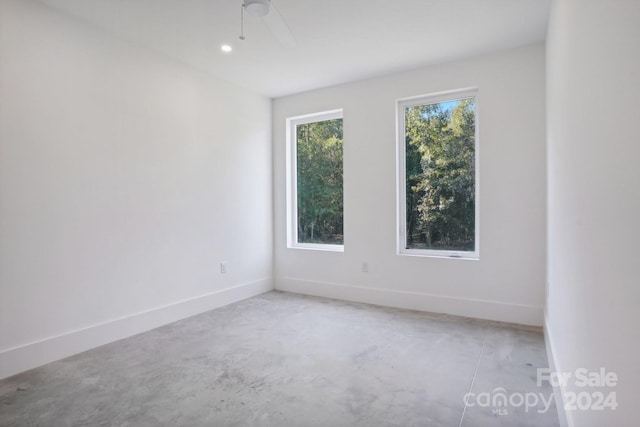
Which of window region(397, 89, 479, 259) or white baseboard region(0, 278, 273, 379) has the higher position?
window region(397, 89, 479, 259)

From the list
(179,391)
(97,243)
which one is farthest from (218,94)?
(179,391)

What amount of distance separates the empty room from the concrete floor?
20 millimetres

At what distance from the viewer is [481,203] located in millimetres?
3510

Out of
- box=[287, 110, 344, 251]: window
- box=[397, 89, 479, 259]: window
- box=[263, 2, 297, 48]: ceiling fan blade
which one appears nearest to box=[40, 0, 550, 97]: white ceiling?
box=[263, 2, 297, 48]: ceiling fan blade

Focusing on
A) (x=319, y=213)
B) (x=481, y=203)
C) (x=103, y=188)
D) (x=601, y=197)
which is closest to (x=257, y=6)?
(x=601, y=197)

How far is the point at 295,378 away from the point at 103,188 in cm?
219

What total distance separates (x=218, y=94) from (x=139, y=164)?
1.30 m

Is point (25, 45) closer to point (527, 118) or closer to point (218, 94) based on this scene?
point (218, 94)

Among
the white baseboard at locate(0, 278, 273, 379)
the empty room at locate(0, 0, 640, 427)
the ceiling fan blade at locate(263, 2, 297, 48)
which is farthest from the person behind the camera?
the white baseboard at locate(0, 278, 273, 379)

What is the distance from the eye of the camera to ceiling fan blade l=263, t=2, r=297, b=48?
7.04ft

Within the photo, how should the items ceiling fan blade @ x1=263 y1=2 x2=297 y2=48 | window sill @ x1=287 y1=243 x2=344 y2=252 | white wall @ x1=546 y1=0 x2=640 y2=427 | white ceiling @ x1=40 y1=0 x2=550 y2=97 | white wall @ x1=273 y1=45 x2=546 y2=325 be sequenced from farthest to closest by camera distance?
window sill @ x1=287 y1=243 x2=344 y2=252 → white wall @ x1=273 y1=45 x2=546 y2=325 → white ceiling @ x1=40 y1=0 x2=550 y2=97 → ceiling fan blade @ x1=263 y1=2 x2=297 y2=48 → white wall @ x1=546 y1=0 x2=640 y2=427

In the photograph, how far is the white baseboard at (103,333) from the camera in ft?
7.99

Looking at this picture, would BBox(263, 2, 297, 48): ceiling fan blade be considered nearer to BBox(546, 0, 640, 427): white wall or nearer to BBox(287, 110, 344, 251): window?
BBox(546, 0, 640, 427): white wall

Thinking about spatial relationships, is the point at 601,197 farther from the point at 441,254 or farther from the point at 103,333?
the point at 103,333
